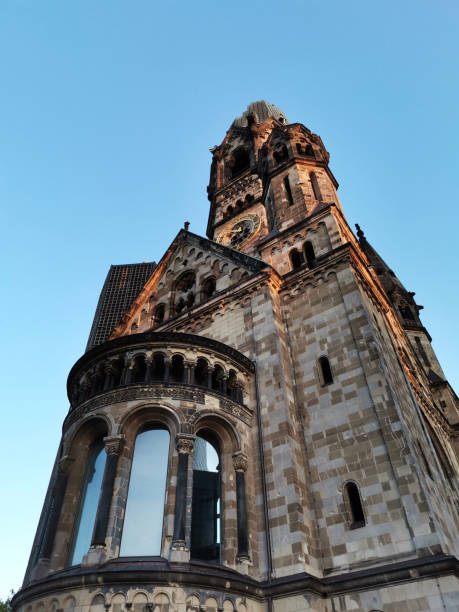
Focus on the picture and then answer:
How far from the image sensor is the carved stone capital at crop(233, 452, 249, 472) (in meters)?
15.0

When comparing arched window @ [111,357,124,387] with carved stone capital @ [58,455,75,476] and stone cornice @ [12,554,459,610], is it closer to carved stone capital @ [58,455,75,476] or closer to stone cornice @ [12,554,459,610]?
carved stone capital @ [58,455,75,476]

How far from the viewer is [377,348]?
16156mm

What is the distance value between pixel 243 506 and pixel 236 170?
34.5 metres

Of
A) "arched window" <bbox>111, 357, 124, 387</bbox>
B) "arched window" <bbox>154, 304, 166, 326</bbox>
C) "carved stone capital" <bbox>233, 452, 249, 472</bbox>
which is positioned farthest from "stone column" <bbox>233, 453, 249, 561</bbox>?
"arched window" <bbox>154, 304, 166, 326</bbox>

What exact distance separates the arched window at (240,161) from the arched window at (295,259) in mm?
21980

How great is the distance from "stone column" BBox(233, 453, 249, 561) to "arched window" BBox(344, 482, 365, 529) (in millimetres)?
2985

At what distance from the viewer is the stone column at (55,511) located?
44.7ft

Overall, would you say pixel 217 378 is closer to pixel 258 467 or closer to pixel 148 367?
pixel 148 367

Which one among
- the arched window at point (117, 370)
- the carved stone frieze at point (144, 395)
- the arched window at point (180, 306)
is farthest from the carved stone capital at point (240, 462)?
the arched window at point (180, 306)

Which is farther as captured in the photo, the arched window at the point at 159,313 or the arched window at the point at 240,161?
the arched window at the point at 240,161

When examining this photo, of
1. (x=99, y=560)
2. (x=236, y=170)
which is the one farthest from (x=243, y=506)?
(x=236, y=170)

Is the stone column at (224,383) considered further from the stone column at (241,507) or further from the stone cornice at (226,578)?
the stone cornice at (226,578)

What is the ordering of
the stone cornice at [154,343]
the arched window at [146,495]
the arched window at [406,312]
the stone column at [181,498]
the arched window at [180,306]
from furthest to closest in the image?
the arched window at [406,312] → the arched window at [180,306] → the stone cornice at [154,343] → the arched window at [146,495] → the stone column at [181,498]

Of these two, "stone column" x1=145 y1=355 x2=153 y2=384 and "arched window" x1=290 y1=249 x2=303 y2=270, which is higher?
"arched window" x1=290 y1=249 x2=303 y2=270
